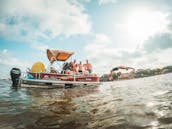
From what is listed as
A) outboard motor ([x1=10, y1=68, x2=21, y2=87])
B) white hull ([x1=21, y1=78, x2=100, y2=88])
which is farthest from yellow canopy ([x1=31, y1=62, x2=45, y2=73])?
outboard motor ([x1=10, y1=68, x2=21, y2=87])

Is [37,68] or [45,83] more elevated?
[37,68]

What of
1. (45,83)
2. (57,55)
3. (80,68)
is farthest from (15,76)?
(80,68)

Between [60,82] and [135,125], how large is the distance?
1611 centimetres

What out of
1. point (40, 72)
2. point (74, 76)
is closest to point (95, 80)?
point (74, 76)

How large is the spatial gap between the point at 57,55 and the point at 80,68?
12.2ft

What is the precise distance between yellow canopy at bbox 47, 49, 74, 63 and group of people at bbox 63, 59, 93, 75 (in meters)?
1.13

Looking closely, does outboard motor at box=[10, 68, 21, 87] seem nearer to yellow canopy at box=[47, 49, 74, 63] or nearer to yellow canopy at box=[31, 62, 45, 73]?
yellow canopy at box=[31, 62, 45, 73]

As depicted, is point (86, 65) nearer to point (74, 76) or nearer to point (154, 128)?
point (74, 76)

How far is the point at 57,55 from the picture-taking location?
19500 millimetres

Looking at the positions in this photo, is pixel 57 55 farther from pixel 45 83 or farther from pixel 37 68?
pixel 45 83

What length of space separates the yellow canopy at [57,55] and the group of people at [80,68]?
113cm

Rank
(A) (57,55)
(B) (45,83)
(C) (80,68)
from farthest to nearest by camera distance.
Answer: (C) (80,68) → (A) (57,55) → (B) (45,83)

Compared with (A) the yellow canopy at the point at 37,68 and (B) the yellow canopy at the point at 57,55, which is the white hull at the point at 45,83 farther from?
(B) the yellow canopy at the point at 57,55

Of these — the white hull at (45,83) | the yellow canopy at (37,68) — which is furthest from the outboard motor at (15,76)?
the yellow canopy at (37,68)
